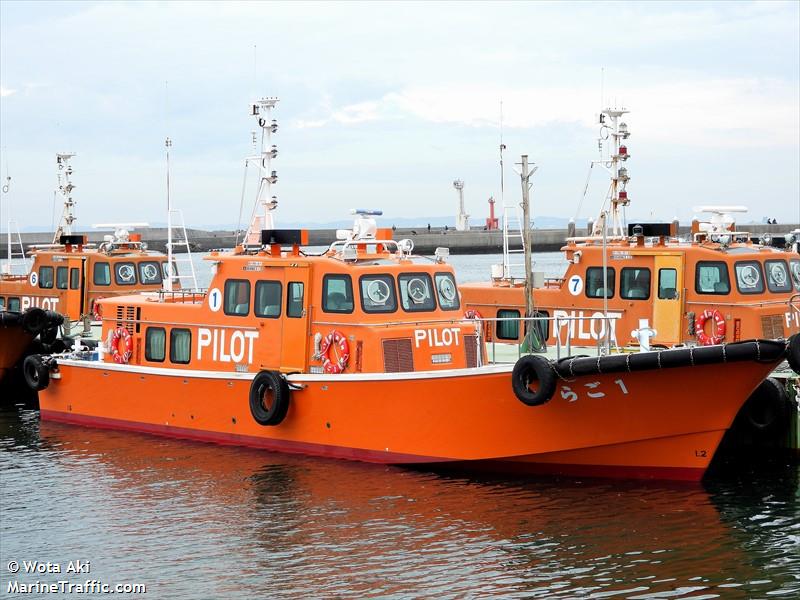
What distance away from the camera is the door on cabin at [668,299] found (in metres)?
19.9

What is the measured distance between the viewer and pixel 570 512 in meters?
15.0

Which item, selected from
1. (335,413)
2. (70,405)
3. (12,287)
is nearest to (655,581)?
(335,413)

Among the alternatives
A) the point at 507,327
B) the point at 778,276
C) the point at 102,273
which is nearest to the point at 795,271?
the point at 778,276

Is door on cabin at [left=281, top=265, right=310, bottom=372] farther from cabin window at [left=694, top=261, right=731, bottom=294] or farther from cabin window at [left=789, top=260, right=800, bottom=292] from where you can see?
cabin window at [left=789, top=260, right=800, bottom=292]

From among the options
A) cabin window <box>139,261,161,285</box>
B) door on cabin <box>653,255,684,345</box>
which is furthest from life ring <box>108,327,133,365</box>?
door on cabin <box>653,255,684,345</box>

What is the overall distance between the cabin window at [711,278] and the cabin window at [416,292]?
486 cm

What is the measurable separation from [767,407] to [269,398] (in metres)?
7.31

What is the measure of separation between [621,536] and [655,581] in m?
1.44

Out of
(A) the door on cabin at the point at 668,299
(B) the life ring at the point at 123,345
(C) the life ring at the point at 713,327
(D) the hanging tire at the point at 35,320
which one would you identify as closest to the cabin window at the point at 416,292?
(A) the door on cabin at the point at 668,299

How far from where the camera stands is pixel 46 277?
91.1 feet

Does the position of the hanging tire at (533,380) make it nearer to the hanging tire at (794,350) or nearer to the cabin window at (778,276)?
the hanging tire at (794,350)

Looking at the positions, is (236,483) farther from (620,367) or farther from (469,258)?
(469,258)

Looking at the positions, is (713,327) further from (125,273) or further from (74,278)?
(74,278)

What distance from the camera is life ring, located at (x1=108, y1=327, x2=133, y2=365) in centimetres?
2027
